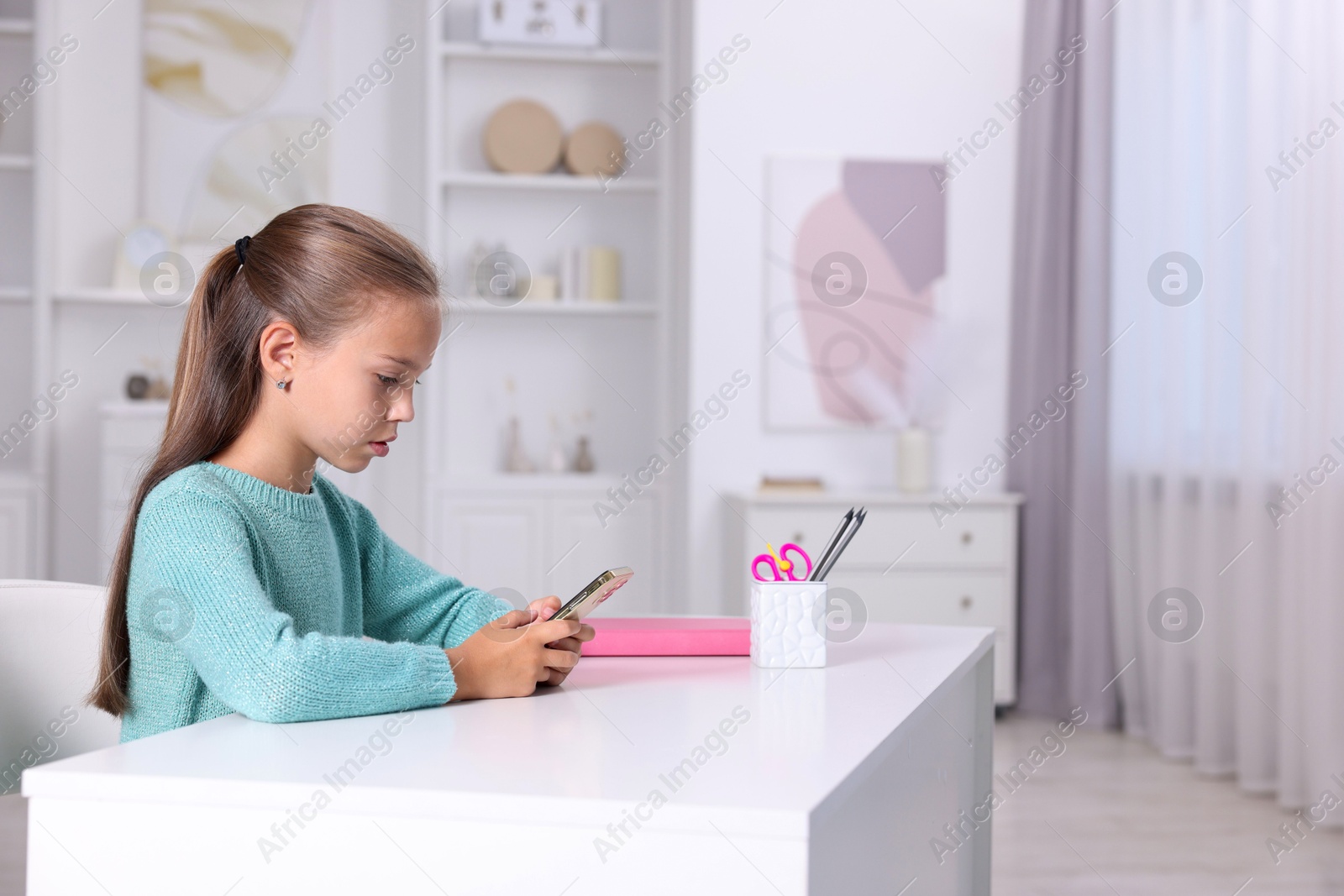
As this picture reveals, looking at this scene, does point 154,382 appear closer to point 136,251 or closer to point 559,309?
point 136,251

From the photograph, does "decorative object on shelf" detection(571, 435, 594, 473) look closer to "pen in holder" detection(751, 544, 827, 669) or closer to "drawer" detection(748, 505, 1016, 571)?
"drawer" detection(748, 505, 1016, 571)

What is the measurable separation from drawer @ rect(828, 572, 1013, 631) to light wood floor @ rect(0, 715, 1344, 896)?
1.65 feet

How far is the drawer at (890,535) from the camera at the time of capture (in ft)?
11.4

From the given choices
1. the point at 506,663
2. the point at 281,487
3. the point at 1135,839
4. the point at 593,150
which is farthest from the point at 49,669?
the point at 593,150

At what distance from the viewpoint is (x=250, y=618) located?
92cm

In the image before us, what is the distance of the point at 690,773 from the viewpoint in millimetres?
750

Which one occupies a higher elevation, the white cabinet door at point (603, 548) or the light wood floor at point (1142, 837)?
the white cabinet door at point (603, 548)

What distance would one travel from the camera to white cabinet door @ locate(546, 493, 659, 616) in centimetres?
408

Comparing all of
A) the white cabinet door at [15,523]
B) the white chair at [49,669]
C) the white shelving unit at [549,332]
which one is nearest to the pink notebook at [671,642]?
the white chair at [49,669]

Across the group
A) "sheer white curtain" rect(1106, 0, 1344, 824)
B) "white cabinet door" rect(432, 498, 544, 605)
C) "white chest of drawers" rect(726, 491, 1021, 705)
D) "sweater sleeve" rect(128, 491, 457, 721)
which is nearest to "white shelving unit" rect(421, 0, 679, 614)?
"white cabinet door" rect(432, 498, 544, 605)

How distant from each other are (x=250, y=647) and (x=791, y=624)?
501 mm

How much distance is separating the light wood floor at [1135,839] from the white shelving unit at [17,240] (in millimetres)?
1849

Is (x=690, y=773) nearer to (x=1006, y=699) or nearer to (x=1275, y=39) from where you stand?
(x=1275, y=39)

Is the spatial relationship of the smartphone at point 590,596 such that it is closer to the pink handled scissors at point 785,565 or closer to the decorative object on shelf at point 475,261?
the pink handled scissors at point 785,565
